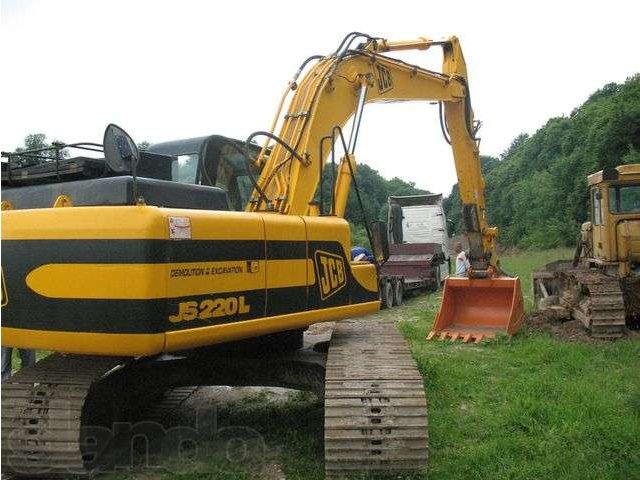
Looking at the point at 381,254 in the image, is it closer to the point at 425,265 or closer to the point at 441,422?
the point at 441,422

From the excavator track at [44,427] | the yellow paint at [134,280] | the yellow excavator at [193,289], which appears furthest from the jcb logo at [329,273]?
the excavator track at [44,427]

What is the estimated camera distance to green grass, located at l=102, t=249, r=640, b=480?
410cm

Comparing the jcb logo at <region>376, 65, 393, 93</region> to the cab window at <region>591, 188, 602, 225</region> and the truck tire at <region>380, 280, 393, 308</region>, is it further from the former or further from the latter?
the truck tire at <region>380, 280, 393, 308</region>

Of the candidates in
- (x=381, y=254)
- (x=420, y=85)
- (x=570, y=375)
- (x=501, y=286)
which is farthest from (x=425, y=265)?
(x=381, y=254)

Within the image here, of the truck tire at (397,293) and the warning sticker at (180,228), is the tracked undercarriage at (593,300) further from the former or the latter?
the warning sticker at (180,228)

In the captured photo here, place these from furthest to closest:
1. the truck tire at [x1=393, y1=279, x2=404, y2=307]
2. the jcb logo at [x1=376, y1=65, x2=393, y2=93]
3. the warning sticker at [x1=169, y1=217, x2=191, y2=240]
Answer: the truck tire at [x1=393, y1=279, x2=404, y2=307] → the jcb logo at [x1=376, y1=65, x2=393, y2=93] → the warning sticker at [x1=169, y1=217, x2=191, y2=240]

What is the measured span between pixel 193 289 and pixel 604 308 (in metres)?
6.35

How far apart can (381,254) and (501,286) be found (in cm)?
425

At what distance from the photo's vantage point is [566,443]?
4.47 meters

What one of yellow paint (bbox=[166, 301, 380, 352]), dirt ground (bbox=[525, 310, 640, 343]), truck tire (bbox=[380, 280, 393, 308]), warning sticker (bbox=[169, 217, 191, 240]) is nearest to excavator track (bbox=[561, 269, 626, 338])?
dirt ground (bbox=[525, 310, 640, 343])

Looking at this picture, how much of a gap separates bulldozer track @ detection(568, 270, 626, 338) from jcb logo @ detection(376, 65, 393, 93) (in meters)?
3.81

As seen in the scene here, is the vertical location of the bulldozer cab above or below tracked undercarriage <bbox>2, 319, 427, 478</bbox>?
above

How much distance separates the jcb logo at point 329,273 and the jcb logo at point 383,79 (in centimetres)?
282

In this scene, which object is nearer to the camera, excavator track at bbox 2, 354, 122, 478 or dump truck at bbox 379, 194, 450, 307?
excavator track at bbox 2, 354, 122, 478
